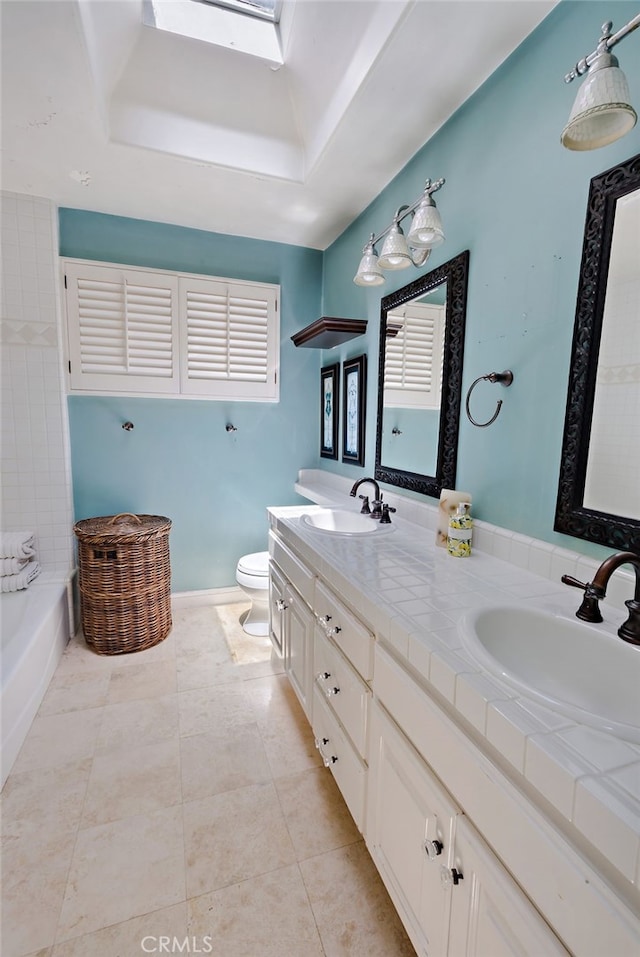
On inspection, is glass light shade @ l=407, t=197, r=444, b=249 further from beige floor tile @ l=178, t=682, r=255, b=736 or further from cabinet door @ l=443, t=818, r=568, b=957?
beige floor tile @ l=178, t=682, r=255, b=736

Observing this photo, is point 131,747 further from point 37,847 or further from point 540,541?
point 540,541

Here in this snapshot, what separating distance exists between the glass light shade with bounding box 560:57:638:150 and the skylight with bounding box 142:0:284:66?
1.53 metres

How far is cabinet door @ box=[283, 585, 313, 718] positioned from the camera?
1593 mm

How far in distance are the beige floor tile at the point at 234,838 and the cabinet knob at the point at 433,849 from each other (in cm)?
66

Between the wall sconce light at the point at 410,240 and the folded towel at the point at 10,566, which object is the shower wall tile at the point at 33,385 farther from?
the wall sconce light at the point at 410,240

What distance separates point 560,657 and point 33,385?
267 cm

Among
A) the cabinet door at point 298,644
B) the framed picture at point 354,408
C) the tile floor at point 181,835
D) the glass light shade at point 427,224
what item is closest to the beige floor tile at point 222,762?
the tile floor at point 181,835

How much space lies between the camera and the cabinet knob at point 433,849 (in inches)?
31.1

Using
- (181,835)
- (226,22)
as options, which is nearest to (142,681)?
(181,835)

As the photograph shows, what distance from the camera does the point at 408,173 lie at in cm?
185

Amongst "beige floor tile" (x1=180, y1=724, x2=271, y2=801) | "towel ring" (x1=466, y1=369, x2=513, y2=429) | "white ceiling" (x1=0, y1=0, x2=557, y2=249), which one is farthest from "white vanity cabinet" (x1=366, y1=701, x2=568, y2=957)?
"white ceiling" (x1=0, y1=0, x2=557, y2=249)

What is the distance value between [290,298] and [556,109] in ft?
6.18

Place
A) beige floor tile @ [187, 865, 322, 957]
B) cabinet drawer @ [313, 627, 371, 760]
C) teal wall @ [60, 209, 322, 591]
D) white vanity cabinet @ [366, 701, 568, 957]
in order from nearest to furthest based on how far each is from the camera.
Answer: white vanity cabinet @ [366, 701, 568, 957] → beige floor tile @ [187, 865, 322, 957] → cabinet drawer @ [313, 627, 371, 760] → teal wall @ [60, 209, 322, 591]

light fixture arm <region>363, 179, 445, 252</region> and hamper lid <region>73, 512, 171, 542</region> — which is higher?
light fixture arm <region>363, 179, 445, 252</region>
